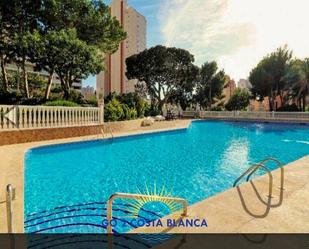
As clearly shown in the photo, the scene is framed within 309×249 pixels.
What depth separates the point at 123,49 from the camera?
7831 centimetres

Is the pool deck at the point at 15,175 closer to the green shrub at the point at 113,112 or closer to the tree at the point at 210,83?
the green shrub at the point at 113,112

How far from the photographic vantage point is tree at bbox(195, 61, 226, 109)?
42.4m

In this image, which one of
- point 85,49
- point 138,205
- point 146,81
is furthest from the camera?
point 146,81

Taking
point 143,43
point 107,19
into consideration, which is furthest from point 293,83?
point 143,43

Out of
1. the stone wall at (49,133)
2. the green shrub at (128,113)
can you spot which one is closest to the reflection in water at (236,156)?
the stone wall at (49,133)

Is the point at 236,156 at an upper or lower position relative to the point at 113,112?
lower

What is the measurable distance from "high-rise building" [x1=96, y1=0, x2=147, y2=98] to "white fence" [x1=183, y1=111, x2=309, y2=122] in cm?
3240

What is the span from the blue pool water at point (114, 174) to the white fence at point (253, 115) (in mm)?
17258

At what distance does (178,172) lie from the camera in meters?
9.34

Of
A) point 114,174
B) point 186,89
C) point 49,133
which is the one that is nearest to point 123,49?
point 186,89

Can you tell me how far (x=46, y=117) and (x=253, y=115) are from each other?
26.9 meters

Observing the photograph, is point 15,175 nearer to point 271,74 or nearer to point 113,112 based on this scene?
point 113,112

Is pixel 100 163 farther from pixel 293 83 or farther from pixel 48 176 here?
pixel 293 83

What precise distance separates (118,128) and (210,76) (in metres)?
27.3
